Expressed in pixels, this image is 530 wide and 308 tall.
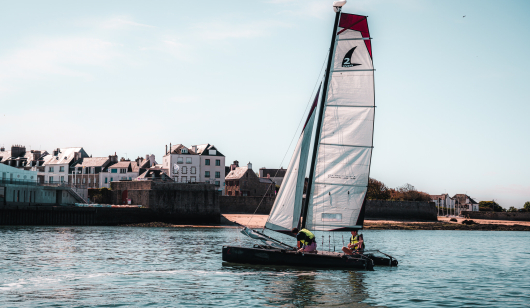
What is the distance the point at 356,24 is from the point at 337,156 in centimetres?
690

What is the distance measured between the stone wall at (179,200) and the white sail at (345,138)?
→ 57396 millimetres

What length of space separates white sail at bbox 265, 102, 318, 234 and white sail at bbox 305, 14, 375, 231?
71cm

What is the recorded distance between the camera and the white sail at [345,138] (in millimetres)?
27750

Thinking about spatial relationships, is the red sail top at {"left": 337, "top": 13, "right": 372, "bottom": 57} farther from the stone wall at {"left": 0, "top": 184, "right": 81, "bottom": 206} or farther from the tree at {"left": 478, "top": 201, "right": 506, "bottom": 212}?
the tree at {"left": 478, "top": 201, "right": 506, "bottom": 212}

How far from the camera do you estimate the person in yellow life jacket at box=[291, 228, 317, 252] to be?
28328 millimetres

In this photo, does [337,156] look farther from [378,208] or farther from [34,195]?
[378,208]

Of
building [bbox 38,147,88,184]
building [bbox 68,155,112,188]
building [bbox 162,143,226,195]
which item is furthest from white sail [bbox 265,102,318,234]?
building [bbox 38,147,88,184]

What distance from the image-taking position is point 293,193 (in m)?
28.7

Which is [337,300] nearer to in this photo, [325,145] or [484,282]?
[325,145]

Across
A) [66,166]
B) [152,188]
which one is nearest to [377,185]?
[152,188]

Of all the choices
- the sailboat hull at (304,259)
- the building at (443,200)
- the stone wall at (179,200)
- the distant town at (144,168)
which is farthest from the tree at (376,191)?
the sailboat hull at (304,259)

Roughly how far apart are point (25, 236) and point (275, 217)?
33.5 metres

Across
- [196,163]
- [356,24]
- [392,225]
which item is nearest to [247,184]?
[196,163]

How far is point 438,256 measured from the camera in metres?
43.2
